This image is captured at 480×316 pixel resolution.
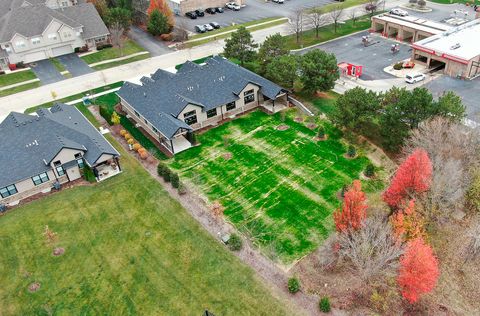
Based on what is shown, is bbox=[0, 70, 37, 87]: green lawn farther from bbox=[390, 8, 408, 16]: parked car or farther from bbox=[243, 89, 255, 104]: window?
bbox=[390, 8, 408, 16]: parked car

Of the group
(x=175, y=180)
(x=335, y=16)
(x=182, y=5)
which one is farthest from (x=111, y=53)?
(x=335, y=16)

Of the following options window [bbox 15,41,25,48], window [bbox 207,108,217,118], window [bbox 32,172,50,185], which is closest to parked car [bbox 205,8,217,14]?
window [bbox 15,41,25,48]

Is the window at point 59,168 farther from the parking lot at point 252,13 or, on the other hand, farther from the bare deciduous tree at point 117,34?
the parking lot at point 252,13

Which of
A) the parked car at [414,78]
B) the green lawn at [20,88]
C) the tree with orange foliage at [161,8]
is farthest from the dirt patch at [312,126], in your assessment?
the green lawn at [20,88]

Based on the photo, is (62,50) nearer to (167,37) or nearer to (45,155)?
(167,37)

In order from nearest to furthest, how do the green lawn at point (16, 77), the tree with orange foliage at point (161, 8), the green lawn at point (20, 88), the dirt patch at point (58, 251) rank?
the dirt patch at point (58, 251) → the green lawn at point (20, 88) → the green lawn at point (16, 77) → the tree with orange foliage at point (161, 8)

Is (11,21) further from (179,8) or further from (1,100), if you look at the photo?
(179,8)
